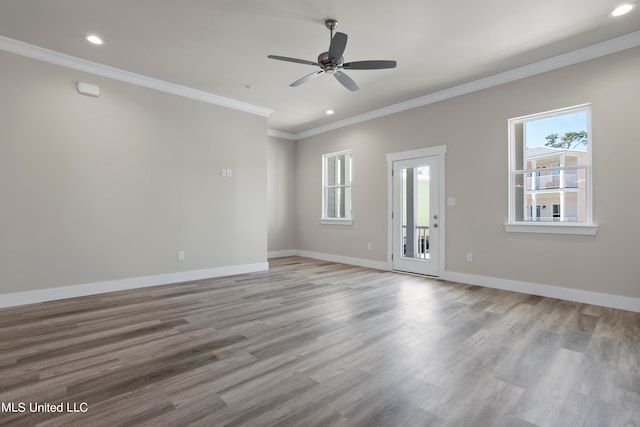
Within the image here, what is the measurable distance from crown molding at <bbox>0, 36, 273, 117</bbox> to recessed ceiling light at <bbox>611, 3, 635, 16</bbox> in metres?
4.80

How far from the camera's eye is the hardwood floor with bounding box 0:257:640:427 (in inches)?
66.3

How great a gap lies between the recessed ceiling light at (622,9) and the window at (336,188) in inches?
169

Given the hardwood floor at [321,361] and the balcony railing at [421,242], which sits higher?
the balcony railing at [421,242]

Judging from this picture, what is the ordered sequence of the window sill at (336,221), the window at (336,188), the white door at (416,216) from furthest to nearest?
the window at (336,188), the window sill at (336,221), the white door at (416,216)

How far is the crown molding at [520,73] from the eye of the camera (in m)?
3.45

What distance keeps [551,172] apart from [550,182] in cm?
13

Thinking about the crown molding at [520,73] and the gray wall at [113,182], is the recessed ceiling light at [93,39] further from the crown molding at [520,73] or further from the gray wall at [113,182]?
the crown molding at [520,73]

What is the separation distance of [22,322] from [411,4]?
4.85 metres

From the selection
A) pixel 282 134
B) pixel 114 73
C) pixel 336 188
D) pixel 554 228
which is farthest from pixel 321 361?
pixel 282 134

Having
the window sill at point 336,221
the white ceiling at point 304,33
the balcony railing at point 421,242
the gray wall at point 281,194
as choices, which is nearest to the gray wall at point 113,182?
the white ceiling at point 304,33

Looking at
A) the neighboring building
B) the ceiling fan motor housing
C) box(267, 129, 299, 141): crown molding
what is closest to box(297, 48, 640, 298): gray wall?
the neighboring building

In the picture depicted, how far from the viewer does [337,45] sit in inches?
111

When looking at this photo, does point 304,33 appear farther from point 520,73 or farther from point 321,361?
point 321,361

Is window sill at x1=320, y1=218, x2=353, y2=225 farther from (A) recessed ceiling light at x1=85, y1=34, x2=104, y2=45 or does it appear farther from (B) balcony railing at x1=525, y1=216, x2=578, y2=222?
(A) recessed ceiling light at x1=85, y1=34, x2=104, y2=45
